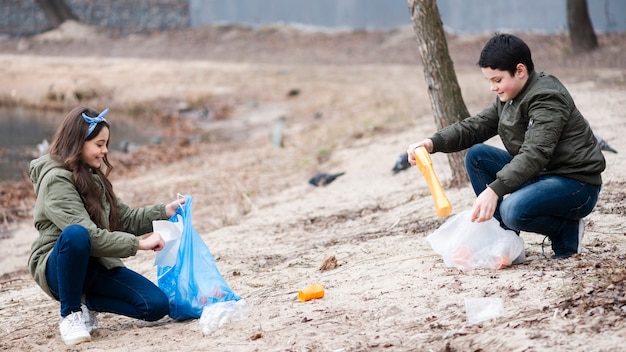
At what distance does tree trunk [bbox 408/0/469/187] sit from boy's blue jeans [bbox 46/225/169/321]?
10.1 ft

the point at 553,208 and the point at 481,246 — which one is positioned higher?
the point at 553,208

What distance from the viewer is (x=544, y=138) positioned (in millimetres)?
4000

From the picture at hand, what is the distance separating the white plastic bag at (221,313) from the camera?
13.5 feet

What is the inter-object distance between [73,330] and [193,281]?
662 millimetres

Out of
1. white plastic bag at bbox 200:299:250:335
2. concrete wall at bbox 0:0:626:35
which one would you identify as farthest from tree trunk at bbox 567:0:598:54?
white plastic bag at bbox 200:299:250:335

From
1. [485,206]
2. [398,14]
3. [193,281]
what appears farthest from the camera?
[398,14]

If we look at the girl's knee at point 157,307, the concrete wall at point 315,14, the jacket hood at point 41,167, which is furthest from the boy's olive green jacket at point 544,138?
the concrete wall at point 315,14

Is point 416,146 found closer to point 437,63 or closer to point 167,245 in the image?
point 167,245

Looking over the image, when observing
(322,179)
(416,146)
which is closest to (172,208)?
(416,146)

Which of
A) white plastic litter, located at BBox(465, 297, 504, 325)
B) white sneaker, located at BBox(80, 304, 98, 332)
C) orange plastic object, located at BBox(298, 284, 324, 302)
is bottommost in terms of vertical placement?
white sneaker, located at BBox(80, 304, 98, 332)

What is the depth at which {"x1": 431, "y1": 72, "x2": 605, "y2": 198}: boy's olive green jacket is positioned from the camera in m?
3.99

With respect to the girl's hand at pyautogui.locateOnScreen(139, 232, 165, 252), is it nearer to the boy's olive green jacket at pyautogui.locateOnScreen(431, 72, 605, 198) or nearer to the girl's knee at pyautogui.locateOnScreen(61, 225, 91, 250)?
the girl's knee at pyautogui.locateOnScreen(61, 225, 91, 250)

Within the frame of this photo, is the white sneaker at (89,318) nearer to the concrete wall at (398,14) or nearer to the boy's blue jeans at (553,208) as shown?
the boy's blue jeans at (553,208)

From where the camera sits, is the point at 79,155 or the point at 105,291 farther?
the point at 105,291
